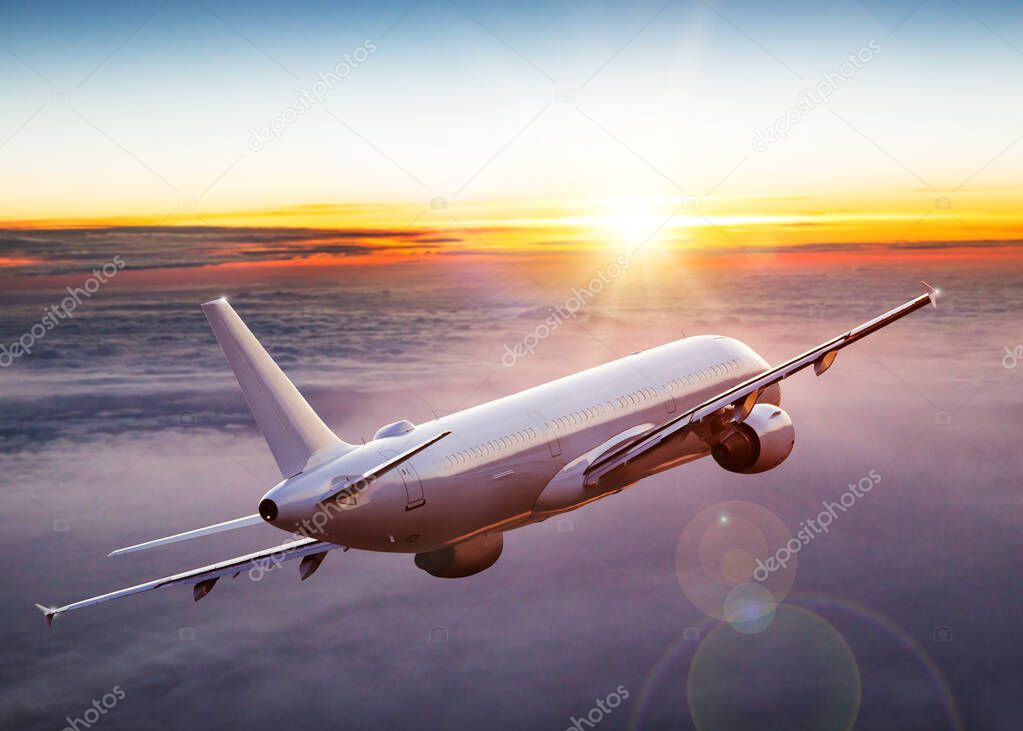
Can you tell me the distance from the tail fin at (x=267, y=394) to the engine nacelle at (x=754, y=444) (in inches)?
740

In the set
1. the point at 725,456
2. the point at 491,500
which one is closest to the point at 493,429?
the point at 491,500

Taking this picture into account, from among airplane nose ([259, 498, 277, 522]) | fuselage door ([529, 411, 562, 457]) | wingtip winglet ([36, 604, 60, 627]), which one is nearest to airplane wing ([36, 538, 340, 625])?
wingtip winglet ([36, 604, 60, 627])

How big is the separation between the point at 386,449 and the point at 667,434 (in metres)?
11.4

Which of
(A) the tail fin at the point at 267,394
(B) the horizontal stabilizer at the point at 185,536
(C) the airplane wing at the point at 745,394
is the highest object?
(A) the tail fin at the point at 267,394

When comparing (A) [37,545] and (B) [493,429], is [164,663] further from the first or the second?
(B) [493,429]

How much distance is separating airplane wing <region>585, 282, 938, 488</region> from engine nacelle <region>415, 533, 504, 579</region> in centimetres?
462

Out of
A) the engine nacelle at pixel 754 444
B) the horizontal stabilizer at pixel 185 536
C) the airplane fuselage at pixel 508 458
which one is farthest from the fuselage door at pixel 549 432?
the horizontal stabilizer at pixel 185 536

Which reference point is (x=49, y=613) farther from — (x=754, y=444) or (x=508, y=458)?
(x=754, y=444)

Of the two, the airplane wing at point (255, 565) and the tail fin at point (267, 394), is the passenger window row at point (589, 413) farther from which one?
the airplane wing at point (255, 565)

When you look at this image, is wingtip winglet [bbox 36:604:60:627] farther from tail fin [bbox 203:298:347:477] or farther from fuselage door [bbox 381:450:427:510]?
fuselage door [bbox 381:450:427:510]

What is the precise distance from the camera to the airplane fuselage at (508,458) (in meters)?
38.1

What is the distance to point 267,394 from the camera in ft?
126

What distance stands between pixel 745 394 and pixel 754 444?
21.3 feet

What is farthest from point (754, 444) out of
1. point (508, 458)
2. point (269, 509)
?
point (269, 509)
